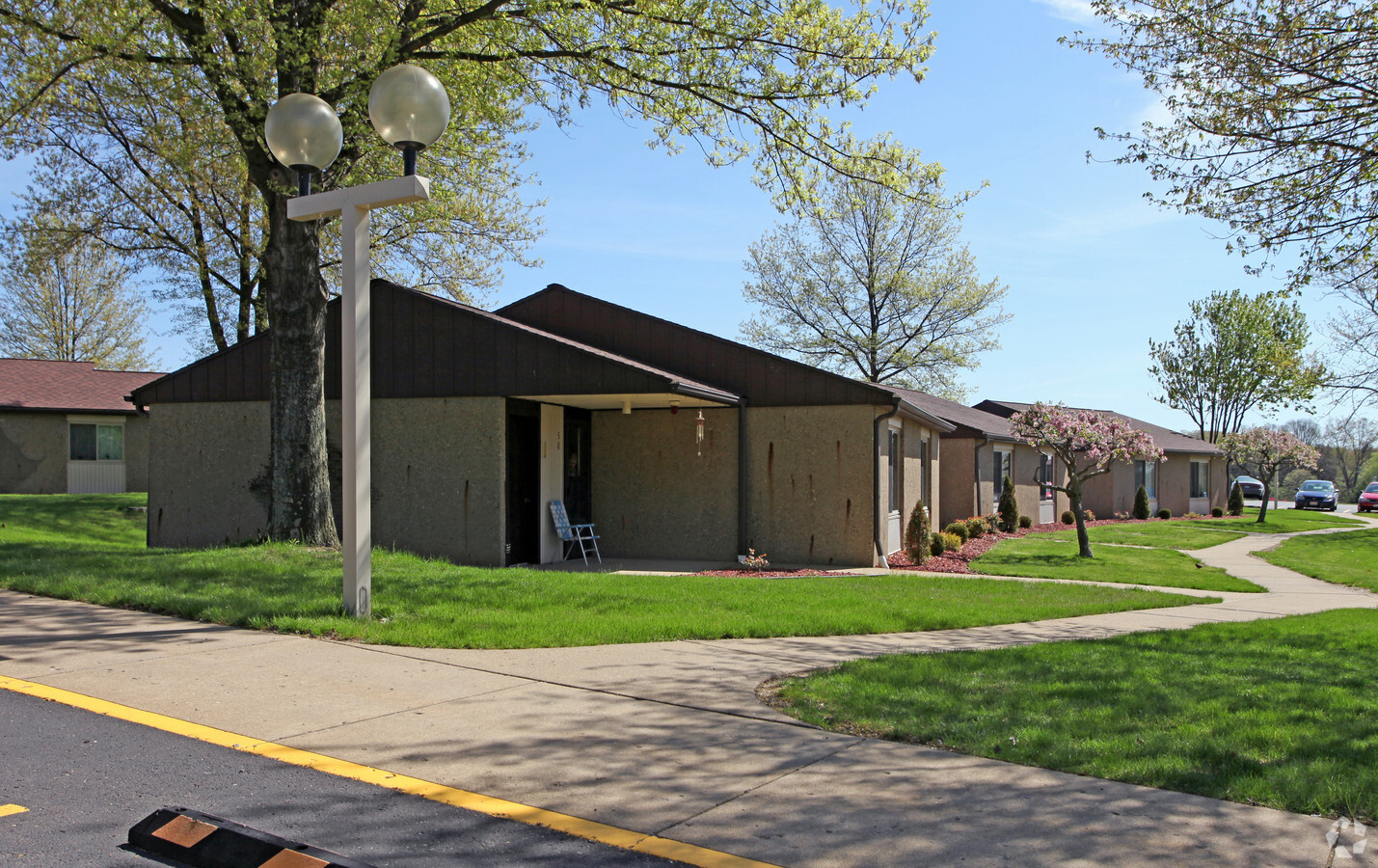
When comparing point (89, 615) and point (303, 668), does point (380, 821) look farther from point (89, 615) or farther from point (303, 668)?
point (89, 615)

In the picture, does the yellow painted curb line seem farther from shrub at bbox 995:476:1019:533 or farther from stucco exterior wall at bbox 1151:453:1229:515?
stucco exterior wall at bbox 1151:453:1229:515

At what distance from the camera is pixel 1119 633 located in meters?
9.40

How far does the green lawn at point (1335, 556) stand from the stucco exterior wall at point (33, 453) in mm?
33237

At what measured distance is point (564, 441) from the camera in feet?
55.0

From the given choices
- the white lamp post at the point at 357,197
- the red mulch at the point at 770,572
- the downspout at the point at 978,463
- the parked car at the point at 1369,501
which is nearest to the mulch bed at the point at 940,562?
the red mulch at the point at 770,572

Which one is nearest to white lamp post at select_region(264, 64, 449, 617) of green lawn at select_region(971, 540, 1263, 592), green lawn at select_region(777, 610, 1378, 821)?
green lawn at select_region(777, 610, 1378, 821)

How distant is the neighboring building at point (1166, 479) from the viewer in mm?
34969

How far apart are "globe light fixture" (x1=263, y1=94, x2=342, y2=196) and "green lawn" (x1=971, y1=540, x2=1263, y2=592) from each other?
12.9m

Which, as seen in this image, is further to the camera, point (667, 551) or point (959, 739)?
point (667, 551)

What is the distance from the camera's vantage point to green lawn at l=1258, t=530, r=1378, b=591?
17.8 metres

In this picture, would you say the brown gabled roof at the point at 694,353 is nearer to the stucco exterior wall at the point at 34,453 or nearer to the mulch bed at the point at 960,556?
the mulch bed at the point at 960,556

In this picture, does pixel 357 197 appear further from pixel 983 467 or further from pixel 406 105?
pixel 983 467

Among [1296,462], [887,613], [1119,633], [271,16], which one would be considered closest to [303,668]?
[887,613]

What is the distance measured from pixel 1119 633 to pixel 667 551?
8.84 metres
